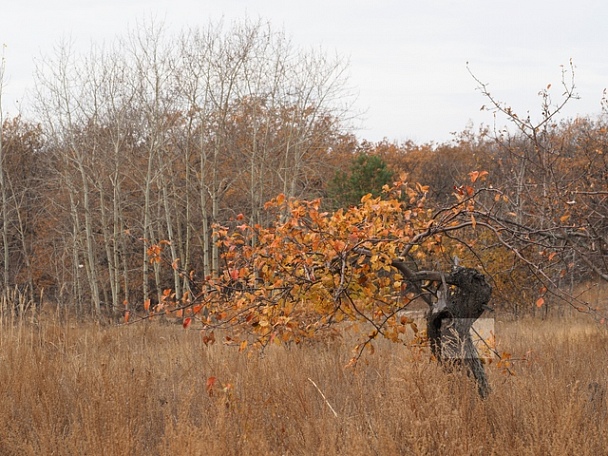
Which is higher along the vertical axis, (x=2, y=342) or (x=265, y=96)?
(x=265, y=96)

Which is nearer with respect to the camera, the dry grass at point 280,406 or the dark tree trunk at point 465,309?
the dry grass at point 280,406

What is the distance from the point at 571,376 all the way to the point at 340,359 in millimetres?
2021

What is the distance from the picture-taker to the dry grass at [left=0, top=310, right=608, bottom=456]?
3598 millimetres

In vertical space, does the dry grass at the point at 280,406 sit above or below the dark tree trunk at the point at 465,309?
below

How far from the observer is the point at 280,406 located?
4.76 m

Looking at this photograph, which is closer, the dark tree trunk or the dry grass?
the dry grass

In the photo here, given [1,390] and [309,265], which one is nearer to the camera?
[309,265]

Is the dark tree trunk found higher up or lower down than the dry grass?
higher up

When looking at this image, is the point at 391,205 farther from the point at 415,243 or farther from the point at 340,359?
the point at 340,359

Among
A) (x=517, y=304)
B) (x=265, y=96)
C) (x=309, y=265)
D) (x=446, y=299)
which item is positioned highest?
(x=265, y=96)

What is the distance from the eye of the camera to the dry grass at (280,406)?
3.60 meters

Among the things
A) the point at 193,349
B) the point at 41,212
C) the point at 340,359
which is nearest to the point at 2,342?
the point at 193,349

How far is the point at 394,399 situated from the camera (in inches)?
152

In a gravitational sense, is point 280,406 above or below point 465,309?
below
